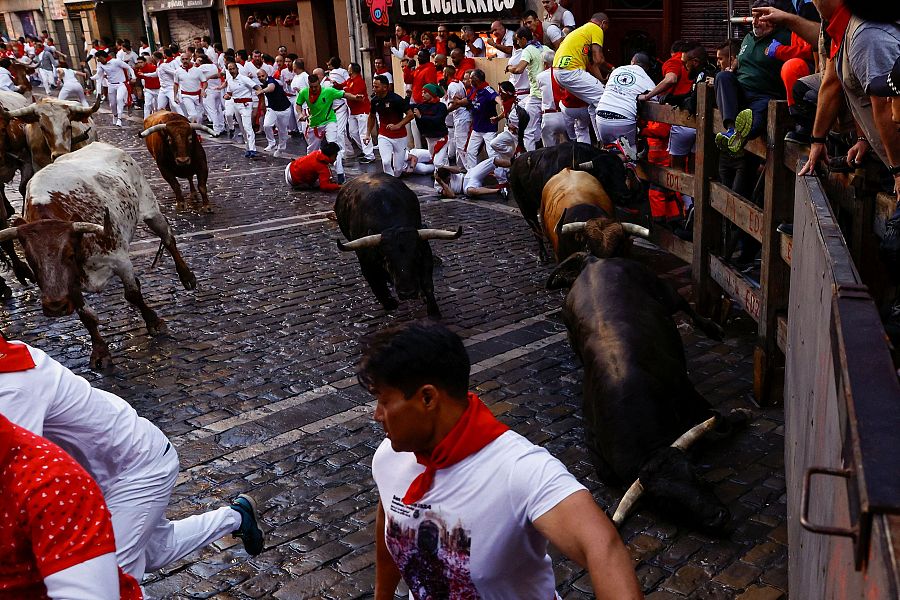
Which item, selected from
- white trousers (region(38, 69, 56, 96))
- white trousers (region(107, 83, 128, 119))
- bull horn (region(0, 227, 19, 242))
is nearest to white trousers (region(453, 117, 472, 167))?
bull horn (region(0, 227, 19, 242))

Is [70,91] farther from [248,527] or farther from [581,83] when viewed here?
[248,527]

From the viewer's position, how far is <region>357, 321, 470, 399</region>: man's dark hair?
262 centimetres

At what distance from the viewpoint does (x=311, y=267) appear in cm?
1124

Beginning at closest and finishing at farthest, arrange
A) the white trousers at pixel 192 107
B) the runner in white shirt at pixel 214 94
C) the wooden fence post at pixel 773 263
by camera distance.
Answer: the wooden fence post at pixel 773 263 → the runner in white shirt at pixel 214 94 → the white trousers at pixel 192 107

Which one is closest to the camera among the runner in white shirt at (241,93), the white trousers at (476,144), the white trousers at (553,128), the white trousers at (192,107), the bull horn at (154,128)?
the white trousers at (553,128)

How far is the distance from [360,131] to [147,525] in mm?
16513

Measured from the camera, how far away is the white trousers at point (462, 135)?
1608cm

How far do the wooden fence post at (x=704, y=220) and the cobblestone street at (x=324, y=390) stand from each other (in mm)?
389

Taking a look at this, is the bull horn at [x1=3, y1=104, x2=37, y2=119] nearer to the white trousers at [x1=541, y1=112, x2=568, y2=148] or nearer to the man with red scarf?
the white trousers at [x1=541, y1=112, x2=568, y2=148]

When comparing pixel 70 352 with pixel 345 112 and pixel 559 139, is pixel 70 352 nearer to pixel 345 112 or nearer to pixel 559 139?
pixel 559 139

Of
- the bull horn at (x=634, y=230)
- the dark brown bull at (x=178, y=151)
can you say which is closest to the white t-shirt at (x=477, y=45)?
the dark brown bull at (x=178, y=151)

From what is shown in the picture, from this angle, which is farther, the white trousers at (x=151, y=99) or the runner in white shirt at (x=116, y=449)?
the white trousers at (x=151, y=99)

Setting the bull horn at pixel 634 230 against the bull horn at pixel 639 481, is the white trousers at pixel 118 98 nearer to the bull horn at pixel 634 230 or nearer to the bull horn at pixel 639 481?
the bull horn at pixel 634 230

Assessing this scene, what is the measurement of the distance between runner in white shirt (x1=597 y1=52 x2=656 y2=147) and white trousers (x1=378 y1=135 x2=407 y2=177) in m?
6.38
